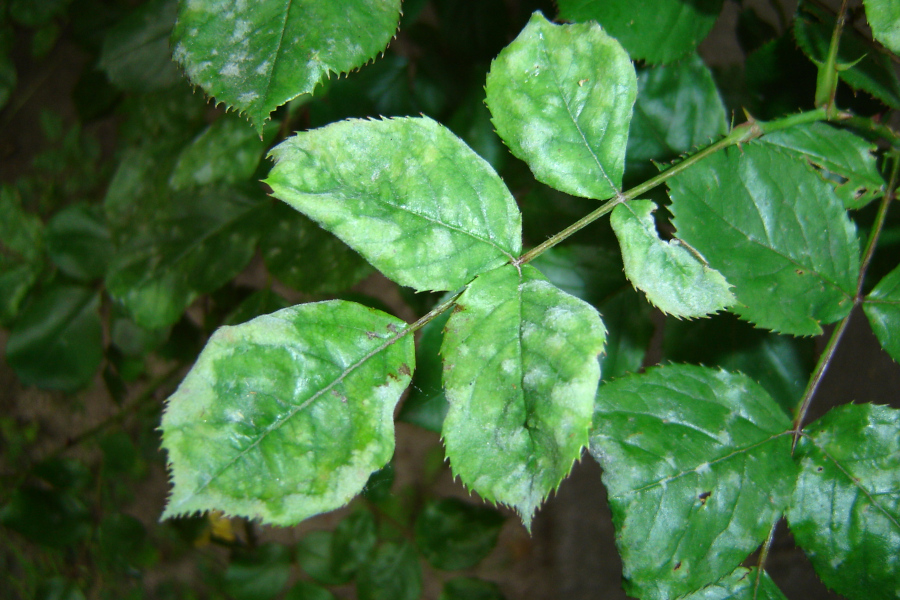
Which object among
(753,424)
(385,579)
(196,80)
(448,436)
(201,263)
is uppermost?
(196,80)

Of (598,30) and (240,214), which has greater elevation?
(598,30)

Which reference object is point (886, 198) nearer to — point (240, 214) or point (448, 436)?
point (448, 436)

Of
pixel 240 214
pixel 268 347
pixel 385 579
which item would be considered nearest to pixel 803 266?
pixel 268 347

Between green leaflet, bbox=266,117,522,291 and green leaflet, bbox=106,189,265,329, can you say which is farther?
green leaflet, bbox=106,189,265,329

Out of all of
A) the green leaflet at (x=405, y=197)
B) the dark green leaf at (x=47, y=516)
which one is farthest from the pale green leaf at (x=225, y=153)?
the dark green leaf at (x=47, y=516)

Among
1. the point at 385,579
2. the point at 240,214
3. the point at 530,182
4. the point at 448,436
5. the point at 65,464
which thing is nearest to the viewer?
the point at 448,436

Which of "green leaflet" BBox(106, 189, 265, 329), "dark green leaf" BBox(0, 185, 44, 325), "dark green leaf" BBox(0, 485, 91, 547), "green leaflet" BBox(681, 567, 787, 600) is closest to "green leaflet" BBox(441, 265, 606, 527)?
"green leaflet" BBox(681, 567, 787, 600)

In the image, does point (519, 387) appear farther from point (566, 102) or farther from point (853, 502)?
point (853, 502)

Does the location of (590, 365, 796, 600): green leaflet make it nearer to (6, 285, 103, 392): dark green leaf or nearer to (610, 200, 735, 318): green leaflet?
(610, 200, 735, 318): green leaflet
